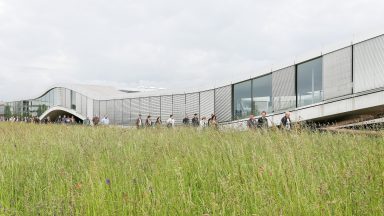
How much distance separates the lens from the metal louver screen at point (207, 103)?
30684mm

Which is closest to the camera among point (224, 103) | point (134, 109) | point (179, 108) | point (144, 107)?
point (224, 103)

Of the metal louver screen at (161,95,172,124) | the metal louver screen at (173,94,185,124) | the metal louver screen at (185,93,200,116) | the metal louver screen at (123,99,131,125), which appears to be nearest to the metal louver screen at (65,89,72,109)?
the metal louver screen at (123,99,131,125)

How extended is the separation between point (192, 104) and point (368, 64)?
19.8 m

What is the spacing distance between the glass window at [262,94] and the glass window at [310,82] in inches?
101

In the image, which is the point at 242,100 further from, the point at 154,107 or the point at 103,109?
the point at 103,109

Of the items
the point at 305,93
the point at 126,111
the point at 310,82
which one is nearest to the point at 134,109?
the point at 126,111

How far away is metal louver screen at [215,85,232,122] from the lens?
27.5m

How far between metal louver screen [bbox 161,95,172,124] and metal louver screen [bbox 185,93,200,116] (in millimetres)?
3082

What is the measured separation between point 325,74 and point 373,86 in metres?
3.19

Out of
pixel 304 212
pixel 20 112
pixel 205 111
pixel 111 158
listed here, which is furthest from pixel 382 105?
pixel 20 112

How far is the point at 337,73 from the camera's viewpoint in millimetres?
17000

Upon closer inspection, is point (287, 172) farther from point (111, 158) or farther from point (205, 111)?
point (205, 111)

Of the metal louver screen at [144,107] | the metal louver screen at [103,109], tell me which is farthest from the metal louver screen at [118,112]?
the metal louver screen at [144,107]

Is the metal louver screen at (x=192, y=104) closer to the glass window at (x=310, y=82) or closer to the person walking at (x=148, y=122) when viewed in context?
the person walking at (x=148, y=122)
